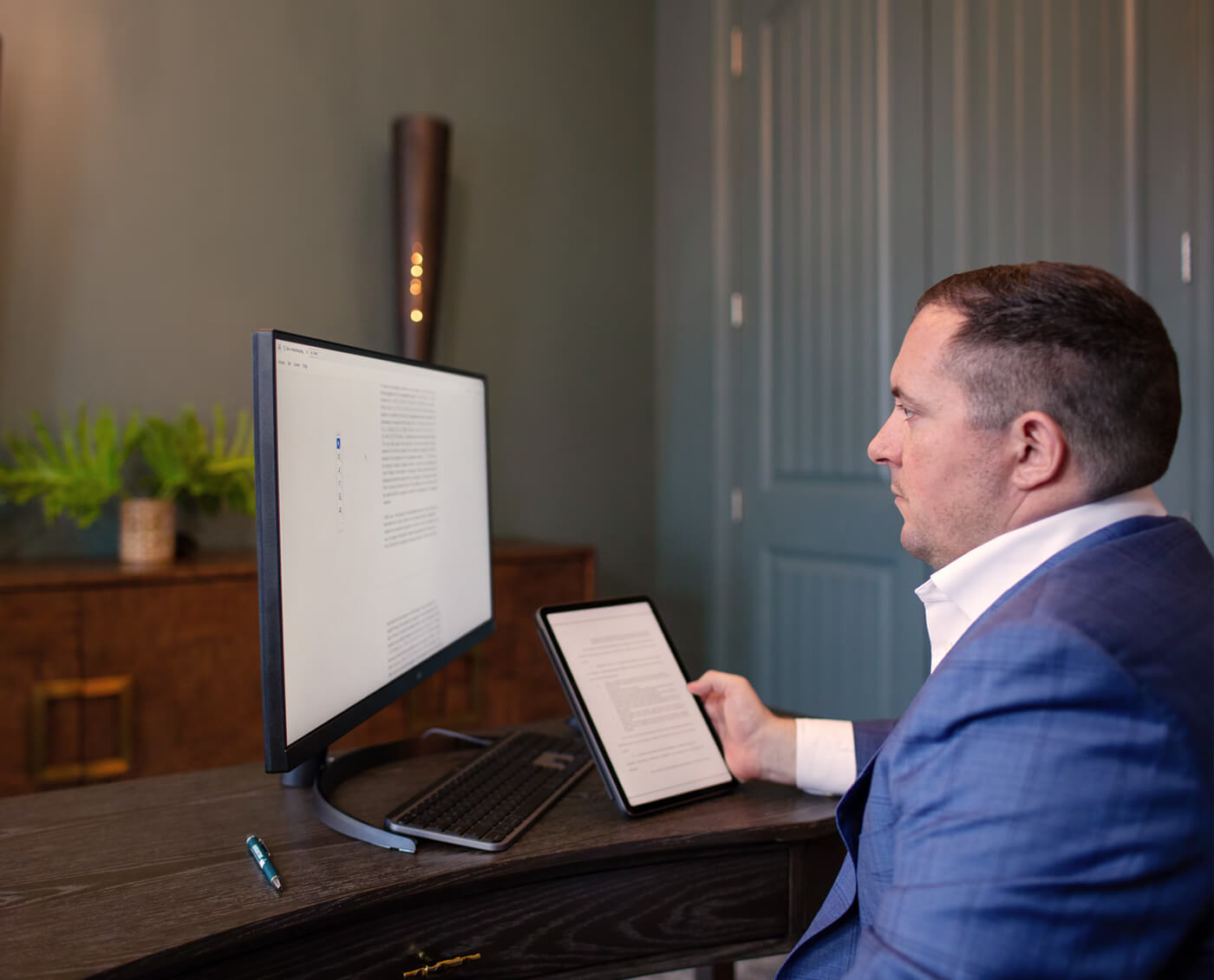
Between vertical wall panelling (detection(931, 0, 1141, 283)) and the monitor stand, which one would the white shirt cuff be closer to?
the monitor stand

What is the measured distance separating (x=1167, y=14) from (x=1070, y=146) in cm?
32

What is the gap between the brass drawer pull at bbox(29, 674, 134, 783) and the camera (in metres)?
2.05

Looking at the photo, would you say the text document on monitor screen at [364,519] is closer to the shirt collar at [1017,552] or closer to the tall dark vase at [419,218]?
the shirt collar at [1017,552]

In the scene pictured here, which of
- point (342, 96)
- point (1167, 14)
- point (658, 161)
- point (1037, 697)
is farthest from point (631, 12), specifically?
point (1037, 697)

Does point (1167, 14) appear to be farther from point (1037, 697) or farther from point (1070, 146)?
point (1037, 697)

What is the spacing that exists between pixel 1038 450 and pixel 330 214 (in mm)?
2537

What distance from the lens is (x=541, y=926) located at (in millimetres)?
1024

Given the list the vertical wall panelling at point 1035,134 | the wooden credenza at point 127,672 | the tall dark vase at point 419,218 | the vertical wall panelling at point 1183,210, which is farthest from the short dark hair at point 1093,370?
the tall dark vase at point 419,218

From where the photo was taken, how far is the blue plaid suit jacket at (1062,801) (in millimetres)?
653

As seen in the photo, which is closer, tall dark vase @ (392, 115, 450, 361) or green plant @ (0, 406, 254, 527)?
green plant @ (0, 406, 254, 527)

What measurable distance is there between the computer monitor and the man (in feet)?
1.77

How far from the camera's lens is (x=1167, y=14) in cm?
224

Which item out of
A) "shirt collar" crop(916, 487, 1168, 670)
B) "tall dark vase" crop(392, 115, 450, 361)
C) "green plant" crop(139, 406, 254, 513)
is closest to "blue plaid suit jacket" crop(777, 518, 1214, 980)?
"shirt collar" crop(916, 487, 1168, 670)

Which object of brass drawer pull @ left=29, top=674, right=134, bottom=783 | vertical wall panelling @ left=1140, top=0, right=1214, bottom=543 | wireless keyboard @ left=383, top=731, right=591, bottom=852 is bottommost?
brass drawer pull @ left=29, top=674, right=134, bottom=783
